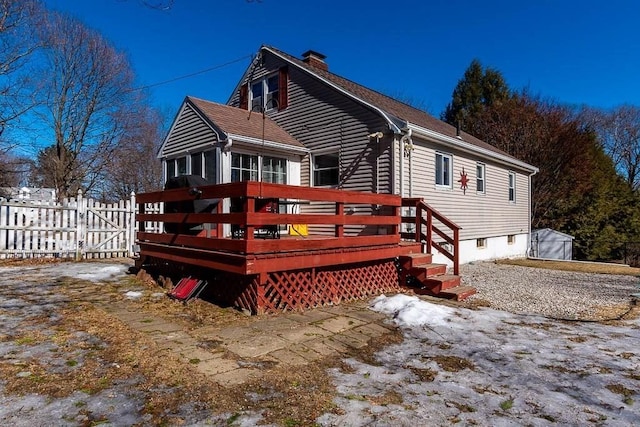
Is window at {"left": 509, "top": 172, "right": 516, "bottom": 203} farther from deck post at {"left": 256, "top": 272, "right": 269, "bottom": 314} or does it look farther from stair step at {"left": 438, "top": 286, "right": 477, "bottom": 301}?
deck post at {"left": 256, "top": 272, "right": 269, "bottom": 314}

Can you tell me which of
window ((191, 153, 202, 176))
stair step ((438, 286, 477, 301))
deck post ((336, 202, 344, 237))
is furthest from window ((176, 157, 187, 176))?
stair step ((438, 286, 477, 301))

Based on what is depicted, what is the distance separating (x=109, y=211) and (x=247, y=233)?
7768 millimetres

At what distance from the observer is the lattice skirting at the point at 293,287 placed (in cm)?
537

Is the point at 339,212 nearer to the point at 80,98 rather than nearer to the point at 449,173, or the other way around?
the point at 449,173

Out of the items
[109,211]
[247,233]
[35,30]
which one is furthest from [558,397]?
Result: [35,30]

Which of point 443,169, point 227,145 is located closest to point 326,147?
point 227,145

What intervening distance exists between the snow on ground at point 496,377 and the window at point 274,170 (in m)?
6.26

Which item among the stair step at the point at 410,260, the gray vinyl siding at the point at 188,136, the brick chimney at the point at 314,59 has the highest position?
the brick chimney at the point at 314,59

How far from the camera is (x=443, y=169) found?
1118cm

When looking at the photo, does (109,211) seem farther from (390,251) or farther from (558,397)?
(558,397)

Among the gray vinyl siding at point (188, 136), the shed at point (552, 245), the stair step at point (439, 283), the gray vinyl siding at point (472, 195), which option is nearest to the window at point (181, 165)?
the gray vinyl siding at point (188, 136)

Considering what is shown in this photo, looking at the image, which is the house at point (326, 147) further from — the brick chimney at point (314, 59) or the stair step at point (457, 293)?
the stair step at point (457, 293)

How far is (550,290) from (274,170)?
696cm

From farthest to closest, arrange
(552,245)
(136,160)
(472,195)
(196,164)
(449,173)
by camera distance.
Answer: (136,160) < (552,245) < (472,195) < (449,173) < (196,164)
